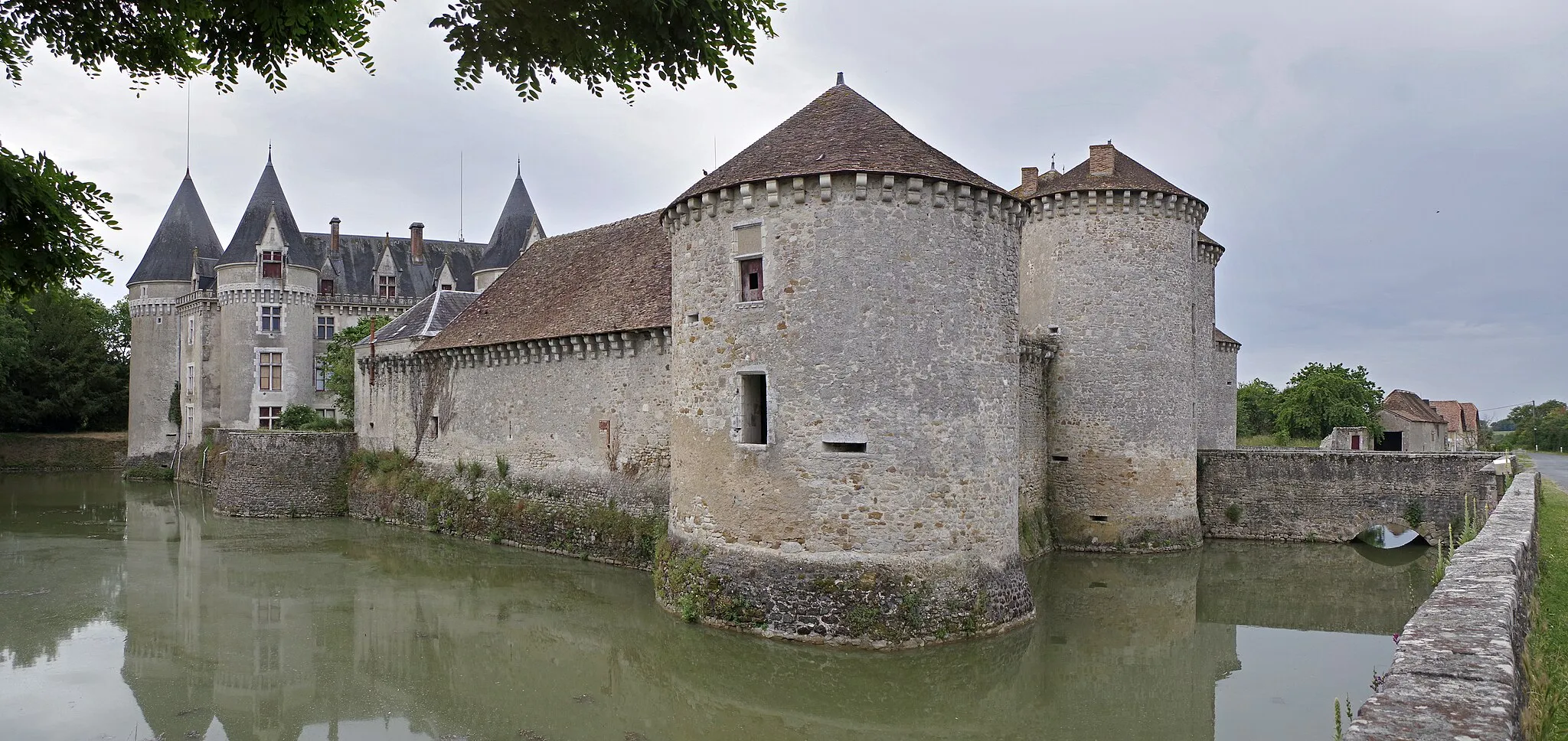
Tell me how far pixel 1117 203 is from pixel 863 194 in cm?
815

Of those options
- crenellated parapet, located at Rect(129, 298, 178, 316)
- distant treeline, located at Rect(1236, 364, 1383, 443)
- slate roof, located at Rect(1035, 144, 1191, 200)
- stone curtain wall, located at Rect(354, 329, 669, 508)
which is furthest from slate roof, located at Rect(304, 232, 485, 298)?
distant treeline, located at Rect(1236, 364, 1383, 443)

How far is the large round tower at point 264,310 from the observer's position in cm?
3062

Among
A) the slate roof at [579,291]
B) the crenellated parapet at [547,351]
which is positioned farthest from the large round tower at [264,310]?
the slate roof at [579,291]

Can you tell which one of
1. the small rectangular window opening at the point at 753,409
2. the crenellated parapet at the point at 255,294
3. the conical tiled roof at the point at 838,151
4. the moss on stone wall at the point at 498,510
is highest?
the crenellated parapet at the point at 255,294

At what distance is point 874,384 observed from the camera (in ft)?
35.5

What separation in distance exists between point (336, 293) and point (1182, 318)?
28499 millimetres

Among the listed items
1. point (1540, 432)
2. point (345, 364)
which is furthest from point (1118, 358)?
point (1540, 432)

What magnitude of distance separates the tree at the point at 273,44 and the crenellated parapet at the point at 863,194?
538 centimetres

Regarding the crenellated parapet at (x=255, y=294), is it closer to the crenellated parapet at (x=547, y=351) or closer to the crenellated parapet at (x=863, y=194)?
the crenellated parapet at (x=547, y=351)

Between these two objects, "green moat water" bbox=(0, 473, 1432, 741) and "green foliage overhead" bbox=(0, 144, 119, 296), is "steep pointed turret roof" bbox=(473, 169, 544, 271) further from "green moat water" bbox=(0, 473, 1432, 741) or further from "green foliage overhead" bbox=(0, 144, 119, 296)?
"green foliage overhead" bbox=(0, 144, 119, 296)

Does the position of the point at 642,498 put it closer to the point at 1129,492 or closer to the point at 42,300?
the point at 1129,492

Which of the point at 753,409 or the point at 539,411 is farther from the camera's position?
the point at 539,411

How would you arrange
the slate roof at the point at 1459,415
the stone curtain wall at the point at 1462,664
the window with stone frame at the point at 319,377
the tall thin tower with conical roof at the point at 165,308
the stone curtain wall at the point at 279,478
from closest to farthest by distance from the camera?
the stone curtain wall at the point at 1462,664 < the stone curtain wall at the point at 279,478 < the window with stone frame at the point at 319,377 < the tall thin tower with conical roof at the point at 165,308 < the slate roof at the point at 1459,415

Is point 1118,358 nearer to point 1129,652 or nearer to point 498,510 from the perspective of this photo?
point 1129,652
